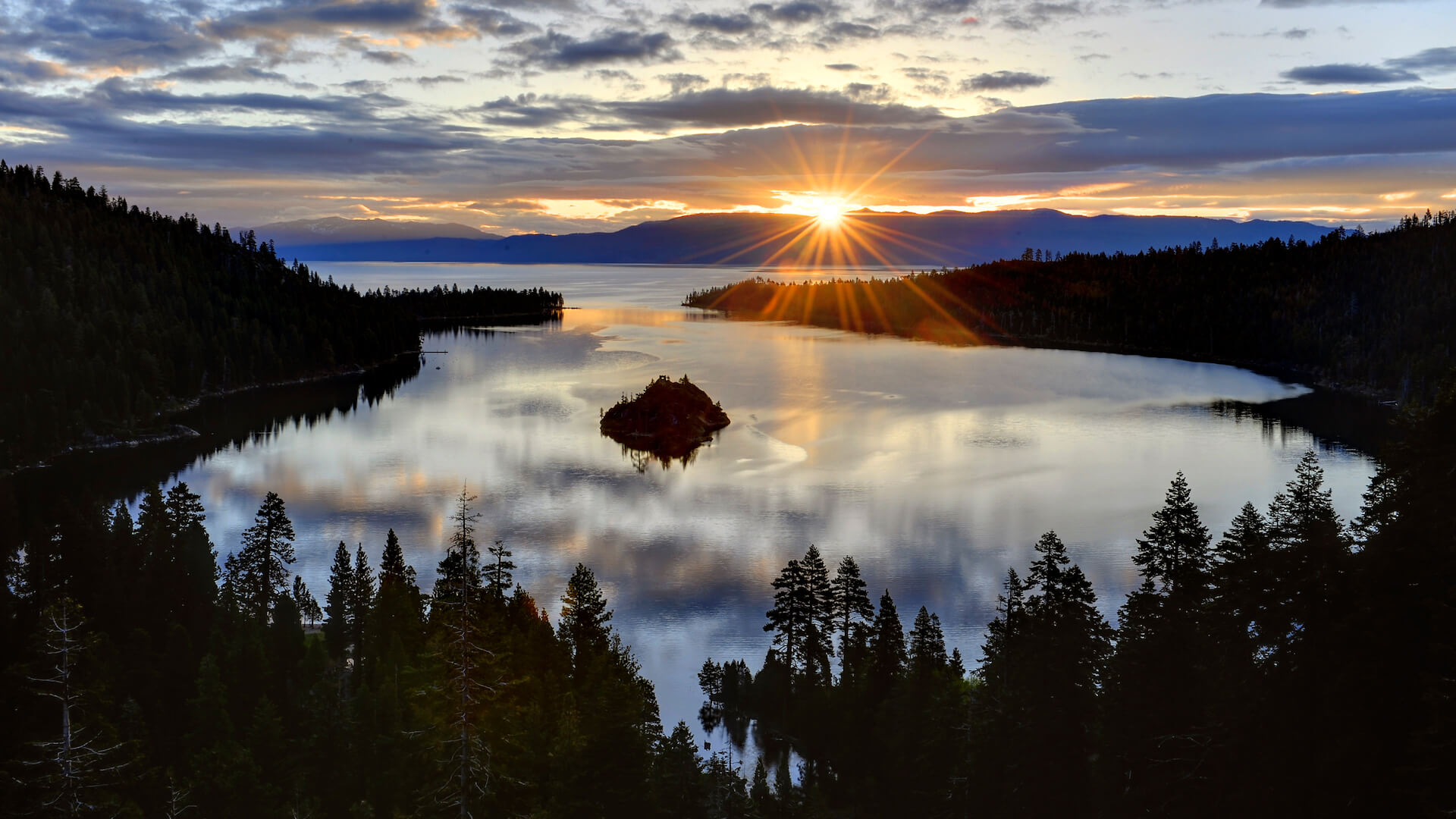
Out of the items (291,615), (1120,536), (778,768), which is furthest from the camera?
(1120,536)

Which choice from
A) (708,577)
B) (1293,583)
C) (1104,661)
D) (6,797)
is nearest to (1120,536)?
(708,577)

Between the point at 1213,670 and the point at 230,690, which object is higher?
the point at 1213,670

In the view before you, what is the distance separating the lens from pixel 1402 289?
17888 centimetres

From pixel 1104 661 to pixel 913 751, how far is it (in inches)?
278

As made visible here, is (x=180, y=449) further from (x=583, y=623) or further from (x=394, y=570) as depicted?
(x=583, y=623)

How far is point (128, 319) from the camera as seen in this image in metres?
134

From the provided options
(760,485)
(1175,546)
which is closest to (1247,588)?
(1175,546)

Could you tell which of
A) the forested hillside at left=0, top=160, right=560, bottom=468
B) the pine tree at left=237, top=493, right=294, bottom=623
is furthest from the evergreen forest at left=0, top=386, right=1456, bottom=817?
the forested hillside at left=0, top=160, right=560, bottom=468

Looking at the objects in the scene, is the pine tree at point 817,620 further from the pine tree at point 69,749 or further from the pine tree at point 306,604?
the pine tree at point 69,749

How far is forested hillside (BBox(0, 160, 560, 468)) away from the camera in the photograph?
107 meters

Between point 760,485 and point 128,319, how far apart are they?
3955 inches

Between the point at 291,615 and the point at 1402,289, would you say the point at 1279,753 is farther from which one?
the point at 1402,289

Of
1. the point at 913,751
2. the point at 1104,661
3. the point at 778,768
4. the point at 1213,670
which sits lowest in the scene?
the point at 778,768

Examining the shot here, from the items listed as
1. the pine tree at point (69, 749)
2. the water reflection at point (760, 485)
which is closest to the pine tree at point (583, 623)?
the water reflection at point (760, 485)
